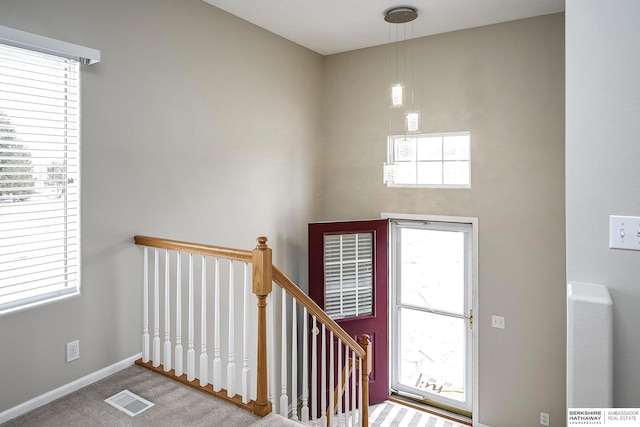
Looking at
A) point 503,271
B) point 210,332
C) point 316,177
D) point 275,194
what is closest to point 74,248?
point 210,332

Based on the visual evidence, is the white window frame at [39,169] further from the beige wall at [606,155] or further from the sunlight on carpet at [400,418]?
the sunlight on carpet at [400,418]

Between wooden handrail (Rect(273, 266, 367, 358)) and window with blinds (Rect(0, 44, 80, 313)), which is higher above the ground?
window with blinds (Rect(0, 44, 80, 313))

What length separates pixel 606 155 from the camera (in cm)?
177

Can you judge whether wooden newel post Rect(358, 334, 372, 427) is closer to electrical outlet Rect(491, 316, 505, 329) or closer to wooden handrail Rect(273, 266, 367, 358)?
wooden handrail Rect(273, 266, 367, 358)

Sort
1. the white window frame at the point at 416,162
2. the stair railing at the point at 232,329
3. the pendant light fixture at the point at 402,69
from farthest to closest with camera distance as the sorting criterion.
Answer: the white window frame at the point at 416,162 < the pendant light fixture at the point at 402,69 < the stair railing at the point at 232,329

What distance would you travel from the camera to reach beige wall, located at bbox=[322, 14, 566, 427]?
3703 millimetres

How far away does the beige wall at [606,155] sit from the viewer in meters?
1.72

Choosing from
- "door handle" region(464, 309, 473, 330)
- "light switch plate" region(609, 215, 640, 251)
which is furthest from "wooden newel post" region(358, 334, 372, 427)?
"light switch plate" region(609, 215, 640, 251)

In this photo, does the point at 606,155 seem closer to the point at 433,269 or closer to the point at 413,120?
the point at 413,120

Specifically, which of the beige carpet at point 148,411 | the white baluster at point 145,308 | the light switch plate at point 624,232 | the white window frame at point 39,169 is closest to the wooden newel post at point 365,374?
the beige carpet at point 148,411

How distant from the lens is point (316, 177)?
16.3ft

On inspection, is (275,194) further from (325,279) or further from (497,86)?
(497,86)

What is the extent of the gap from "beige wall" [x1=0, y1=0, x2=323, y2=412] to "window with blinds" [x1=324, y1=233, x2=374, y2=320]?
20.6 inches

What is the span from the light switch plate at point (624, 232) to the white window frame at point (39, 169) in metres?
2.89
